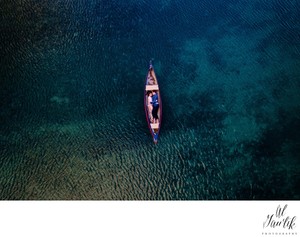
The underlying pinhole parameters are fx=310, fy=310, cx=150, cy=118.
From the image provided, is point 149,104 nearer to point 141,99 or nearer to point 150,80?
point 141,99

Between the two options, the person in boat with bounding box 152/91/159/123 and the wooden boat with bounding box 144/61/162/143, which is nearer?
the wooden boat with bounding box 144/61/162/143
